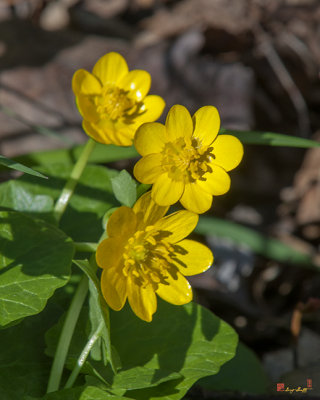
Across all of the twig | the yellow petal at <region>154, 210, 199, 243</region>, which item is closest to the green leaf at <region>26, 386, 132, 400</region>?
the yellow petal at <region>154, 210, 199, 243</region>

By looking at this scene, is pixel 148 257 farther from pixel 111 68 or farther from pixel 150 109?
pixel 111 68

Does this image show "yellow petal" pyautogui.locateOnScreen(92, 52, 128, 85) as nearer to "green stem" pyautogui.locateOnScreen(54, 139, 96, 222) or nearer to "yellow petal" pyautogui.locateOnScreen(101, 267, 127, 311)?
"green stem" pyautogui.locateOnScreen(54, 139, 96, 222)

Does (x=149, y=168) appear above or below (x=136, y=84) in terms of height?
below

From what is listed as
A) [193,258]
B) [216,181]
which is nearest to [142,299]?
[193,258]

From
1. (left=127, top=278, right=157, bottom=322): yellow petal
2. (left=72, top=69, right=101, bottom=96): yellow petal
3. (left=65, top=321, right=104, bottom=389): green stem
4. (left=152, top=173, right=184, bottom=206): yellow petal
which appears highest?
(left=72, top=69, right=101, bottom=96): yellow petal

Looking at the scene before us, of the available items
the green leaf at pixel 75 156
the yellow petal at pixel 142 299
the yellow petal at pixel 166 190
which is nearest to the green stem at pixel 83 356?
the yellow petal at pixel 142 299

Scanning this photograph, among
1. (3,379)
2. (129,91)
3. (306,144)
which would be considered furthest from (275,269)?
(3,379)
